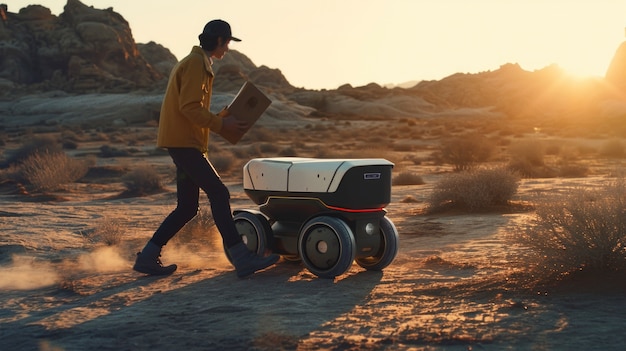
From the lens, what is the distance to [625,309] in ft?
17.0

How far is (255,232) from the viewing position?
7.02m

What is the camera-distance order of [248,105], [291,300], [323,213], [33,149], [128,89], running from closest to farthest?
[291,300]
[248,105]
[323,213]
[33,149]
[128,89]

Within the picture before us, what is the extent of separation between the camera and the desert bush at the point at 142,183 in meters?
16.9

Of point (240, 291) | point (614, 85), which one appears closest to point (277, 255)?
point (240, 291)

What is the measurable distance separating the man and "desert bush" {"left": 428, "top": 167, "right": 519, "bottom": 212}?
6.15m

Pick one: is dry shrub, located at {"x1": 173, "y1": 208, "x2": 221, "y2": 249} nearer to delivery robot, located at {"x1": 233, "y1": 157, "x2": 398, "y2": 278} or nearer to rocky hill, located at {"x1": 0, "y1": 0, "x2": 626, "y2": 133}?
delivery robot, located at {"x1": 233, "y1": 157, "x2": 398, "y2": 278}

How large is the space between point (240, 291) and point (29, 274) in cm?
229

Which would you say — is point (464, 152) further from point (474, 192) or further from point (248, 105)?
point (248, 105)

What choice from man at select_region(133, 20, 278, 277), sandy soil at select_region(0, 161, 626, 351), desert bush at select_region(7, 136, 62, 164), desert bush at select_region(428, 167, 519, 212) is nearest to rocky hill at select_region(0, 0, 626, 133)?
desert bush at select_region(7, 136, 62, 164)

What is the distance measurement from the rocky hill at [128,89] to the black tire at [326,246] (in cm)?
6390

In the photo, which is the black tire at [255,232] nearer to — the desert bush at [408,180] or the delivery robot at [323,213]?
the delivery robot at [323,213]

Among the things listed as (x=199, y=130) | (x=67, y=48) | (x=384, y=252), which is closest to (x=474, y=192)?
(x=384, y=252)

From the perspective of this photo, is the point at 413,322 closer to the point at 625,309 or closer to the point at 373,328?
the point at 373,328

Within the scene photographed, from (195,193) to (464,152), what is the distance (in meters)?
18.7
